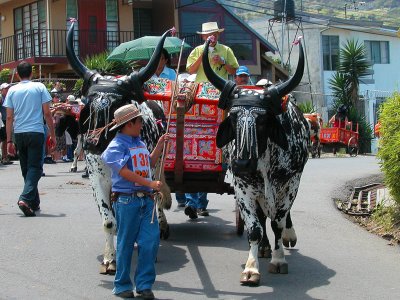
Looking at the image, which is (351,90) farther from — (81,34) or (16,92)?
(16,92)

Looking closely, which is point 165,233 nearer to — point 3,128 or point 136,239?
point 136,239

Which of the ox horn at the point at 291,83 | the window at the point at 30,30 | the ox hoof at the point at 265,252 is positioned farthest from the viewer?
the window at the point at 30,30

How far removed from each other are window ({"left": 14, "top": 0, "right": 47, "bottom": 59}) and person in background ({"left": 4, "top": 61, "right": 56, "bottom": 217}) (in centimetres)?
2036

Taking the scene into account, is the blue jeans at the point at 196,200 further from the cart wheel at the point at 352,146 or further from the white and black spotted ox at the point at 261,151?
the cart wheel at the point at 352,146

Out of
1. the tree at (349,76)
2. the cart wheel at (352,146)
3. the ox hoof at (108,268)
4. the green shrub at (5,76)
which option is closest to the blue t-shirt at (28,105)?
the ox hoof at (108,268)

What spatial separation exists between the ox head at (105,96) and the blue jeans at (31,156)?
3242mm

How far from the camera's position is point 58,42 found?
31.7 meters

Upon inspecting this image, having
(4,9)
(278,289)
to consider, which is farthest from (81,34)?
(278,289)

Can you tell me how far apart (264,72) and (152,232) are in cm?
3248

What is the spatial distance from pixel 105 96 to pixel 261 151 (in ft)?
5.32

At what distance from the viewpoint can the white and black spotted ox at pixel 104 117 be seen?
25.2 feet

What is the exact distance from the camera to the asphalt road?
739 cm

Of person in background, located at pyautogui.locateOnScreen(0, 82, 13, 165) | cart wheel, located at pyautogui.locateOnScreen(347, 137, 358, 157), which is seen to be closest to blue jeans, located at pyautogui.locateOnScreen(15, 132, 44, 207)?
person in background, located at pyautogui.locateOnScreen(0, 82, 13, 165)

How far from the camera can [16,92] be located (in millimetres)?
11156
